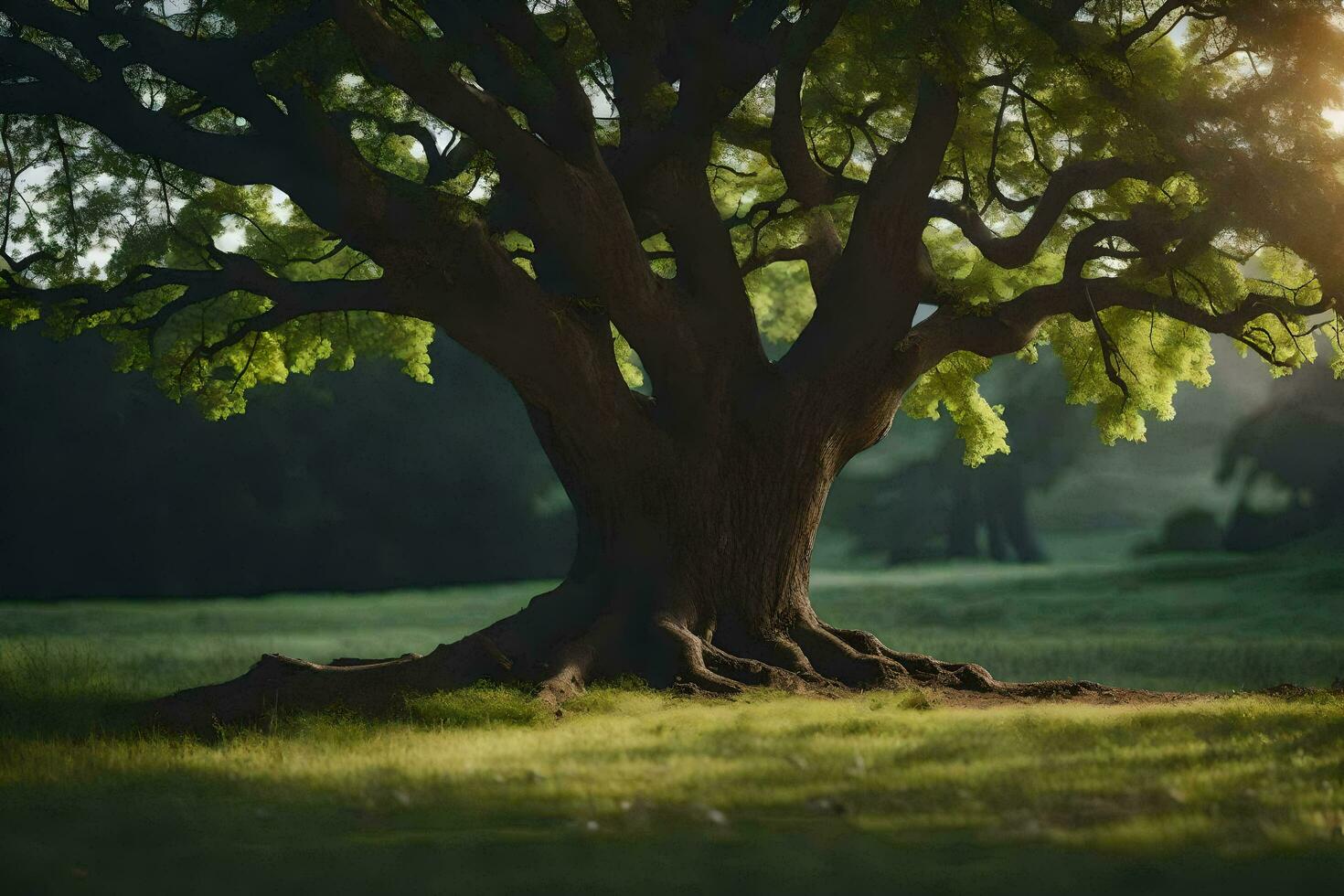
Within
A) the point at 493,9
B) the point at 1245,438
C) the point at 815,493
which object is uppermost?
the point at 493,9

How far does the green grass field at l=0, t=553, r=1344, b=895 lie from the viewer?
446 centimetres

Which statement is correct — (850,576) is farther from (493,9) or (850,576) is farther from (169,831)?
(169,831)

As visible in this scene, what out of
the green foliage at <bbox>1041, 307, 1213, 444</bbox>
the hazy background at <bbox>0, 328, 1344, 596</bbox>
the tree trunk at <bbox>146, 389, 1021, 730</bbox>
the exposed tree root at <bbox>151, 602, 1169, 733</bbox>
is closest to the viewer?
the exposed tree root at <bbox>151, 602, 1169, 733</bbox>

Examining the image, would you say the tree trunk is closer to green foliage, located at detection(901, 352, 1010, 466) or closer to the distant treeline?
green foliage, located at detection(901, 352, 1010, 466)

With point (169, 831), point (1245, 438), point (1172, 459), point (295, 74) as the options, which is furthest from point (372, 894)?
point (1172, 459)

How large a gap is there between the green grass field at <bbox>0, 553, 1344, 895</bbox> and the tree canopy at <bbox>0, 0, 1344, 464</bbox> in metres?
3.38

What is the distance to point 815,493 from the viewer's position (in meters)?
12.6

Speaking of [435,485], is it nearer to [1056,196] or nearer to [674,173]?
[674,173]

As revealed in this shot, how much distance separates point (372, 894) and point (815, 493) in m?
8.74

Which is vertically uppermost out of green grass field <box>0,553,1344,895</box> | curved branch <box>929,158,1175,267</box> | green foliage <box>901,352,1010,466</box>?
curved branch <box>929,158,1175,267</box>

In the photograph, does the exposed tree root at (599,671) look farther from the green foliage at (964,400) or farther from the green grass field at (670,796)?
the green foliage at (964,400)

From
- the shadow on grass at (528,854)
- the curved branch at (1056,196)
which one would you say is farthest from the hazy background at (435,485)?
the shadow on grass at (528,854)

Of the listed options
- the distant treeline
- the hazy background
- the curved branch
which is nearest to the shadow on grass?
the curved branch

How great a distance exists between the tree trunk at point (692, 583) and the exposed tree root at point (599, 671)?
0.02m
